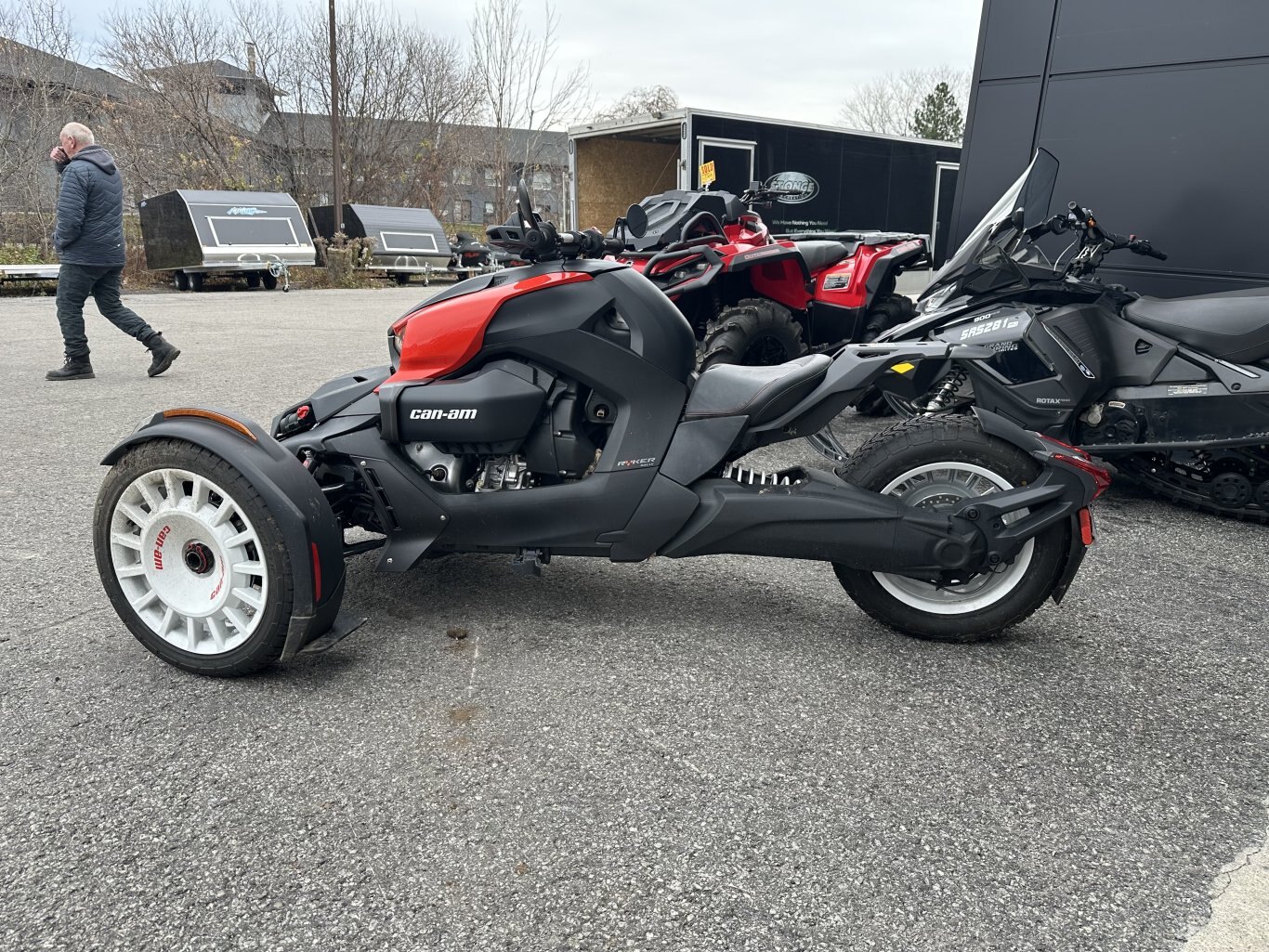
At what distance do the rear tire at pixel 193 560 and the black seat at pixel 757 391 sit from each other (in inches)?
53.0

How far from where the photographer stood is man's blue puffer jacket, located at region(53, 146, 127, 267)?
738cm

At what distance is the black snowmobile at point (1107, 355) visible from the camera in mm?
4422

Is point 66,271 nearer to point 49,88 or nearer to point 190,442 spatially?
point 190,442

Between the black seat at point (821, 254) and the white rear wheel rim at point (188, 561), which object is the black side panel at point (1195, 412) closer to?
the black seat at point (821, 254)

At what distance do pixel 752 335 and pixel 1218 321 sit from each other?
2811 mm

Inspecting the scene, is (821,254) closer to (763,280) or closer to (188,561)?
(763,280)

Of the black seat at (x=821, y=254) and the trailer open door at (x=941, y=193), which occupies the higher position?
the trailer open door at (x=941, y=193)

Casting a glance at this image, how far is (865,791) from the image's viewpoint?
2246 mm

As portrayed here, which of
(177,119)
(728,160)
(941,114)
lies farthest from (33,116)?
(941,114)

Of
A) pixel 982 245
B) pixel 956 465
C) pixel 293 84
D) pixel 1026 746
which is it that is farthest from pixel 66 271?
pixel 293 84

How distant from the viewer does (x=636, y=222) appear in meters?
7.54

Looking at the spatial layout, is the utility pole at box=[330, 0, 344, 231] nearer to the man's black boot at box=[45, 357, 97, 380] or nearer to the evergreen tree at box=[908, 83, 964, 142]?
the man's black boot at box=[45, 357, 97, 380]

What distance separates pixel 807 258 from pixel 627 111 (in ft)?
129

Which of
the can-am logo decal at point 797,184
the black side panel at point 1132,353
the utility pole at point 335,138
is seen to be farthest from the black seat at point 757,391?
the utility pole at point 335,138
